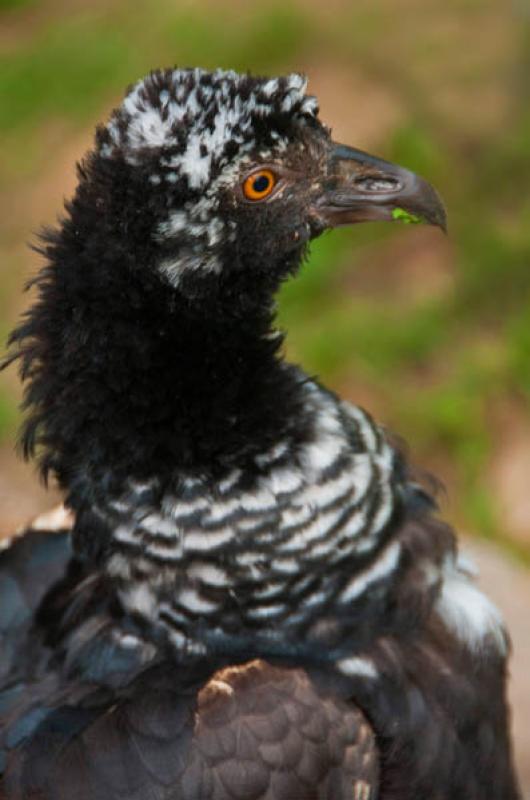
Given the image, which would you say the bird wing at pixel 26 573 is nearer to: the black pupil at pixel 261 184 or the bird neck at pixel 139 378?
the bird neck at pixel 139 378

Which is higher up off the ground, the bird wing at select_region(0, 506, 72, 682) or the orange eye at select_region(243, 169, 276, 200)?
the orange eye at select_region(243, 169, 276, 200)

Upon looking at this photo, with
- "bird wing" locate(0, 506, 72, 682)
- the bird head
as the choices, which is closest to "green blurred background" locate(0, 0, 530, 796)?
"bird wing" locate(0, 506, 72, 682)

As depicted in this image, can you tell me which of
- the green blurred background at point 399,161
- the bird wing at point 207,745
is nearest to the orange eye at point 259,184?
the bird wing at point 207,745

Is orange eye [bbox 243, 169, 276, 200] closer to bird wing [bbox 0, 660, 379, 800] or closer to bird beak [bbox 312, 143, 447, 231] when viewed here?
bird beak [bbox 312, 143, 447, 231]

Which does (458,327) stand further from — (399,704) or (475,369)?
(399,704)

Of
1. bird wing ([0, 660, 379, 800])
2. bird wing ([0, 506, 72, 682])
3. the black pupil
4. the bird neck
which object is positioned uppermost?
the black pupil

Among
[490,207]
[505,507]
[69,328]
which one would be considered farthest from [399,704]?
[490,207]

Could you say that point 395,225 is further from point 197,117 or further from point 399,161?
point 197,117
